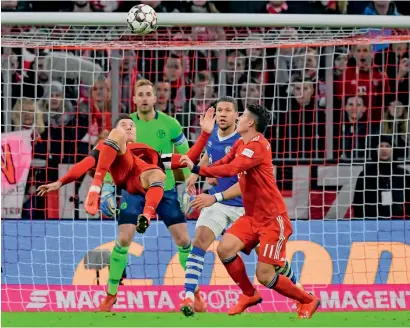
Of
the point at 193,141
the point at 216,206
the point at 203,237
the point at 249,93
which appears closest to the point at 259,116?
the point at 216,206

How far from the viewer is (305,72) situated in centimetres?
1599

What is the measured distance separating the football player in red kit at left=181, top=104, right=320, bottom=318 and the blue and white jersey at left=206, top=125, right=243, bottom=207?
788 mm

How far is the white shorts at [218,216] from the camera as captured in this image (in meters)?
11.6

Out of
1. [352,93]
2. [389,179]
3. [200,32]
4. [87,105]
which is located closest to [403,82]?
[352,93]

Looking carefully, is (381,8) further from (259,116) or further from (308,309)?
(308,309)

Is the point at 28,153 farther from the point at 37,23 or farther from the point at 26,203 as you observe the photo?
the point at 37,23

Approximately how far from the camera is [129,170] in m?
11.8

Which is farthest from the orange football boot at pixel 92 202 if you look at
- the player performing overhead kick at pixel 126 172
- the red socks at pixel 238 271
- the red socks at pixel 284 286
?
the red socks at pixel 284 286

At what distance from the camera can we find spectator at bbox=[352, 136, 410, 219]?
14344mm

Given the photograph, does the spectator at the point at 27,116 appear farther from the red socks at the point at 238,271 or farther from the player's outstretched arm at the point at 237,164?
the player's outstretched arm at the point at 237,164

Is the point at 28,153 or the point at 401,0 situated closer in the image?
the point at 28,153

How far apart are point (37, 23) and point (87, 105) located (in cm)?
352

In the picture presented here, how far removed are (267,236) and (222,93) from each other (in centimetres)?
504

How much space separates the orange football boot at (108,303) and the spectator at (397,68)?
504 centimetres
